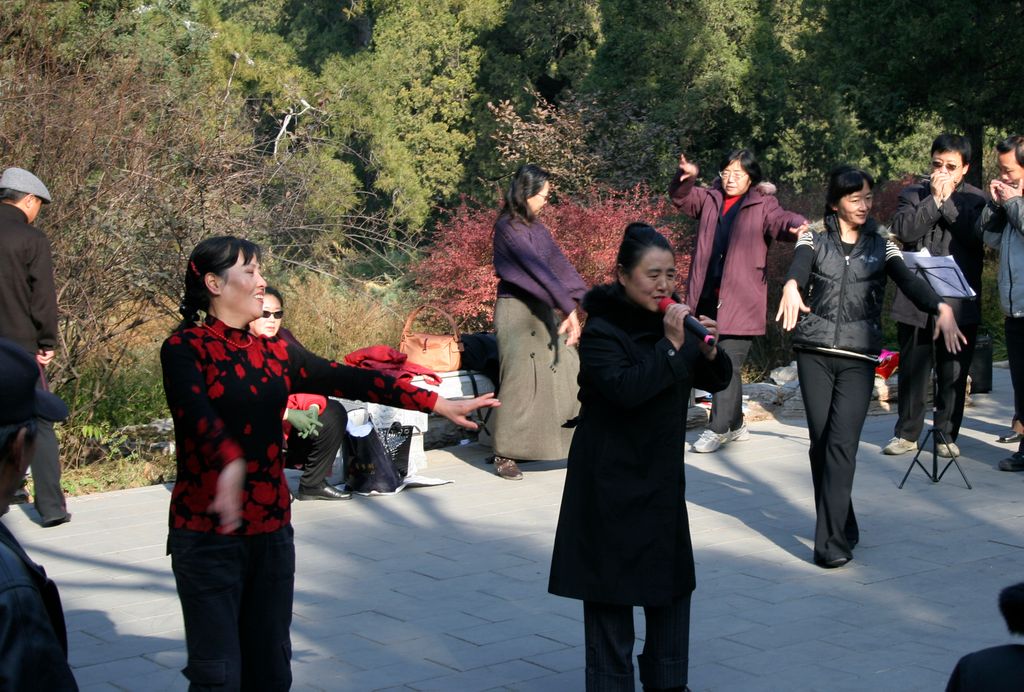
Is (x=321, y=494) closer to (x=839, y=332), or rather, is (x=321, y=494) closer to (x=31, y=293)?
(x=31, y=293)

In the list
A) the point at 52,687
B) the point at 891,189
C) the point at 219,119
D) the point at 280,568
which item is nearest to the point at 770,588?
the point at 280,568

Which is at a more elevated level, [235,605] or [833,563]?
[235,605]

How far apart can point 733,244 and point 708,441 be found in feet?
4.90

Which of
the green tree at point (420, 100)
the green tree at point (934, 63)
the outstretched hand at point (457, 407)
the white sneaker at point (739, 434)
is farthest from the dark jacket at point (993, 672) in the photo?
the green tree at point (420, 100)

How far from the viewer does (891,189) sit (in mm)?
22750

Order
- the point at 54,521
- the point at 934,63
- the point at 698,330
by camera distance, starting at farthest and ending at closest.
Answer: the point at 934,63, the point at 54,521, the point at 698,330

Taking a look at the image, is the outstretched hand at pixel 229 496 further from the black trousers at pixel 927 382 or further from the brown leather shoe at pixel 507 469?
the black trousers at pixel 927 382

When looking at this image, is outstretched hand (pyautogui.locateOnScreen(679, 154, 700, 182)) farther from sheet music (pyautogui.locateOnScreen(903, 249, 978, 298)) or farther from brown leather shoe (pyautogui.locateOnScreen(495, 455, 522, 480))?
brown leather shoe (pyautogui.locateOnScreen(495, 455, 522, 480))

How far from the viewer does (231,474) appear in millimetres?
3709

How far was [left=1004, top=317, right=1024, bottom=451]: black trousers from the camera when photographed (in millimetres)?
8445

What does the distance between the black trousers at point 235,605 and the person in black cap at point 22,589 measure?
158 cm

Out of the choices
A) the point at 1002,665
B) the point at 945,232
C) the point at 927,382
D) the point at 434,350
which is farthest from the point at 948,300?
the point at 1002,665

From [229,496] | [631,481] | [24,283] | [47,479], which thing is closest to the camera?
[229,496]

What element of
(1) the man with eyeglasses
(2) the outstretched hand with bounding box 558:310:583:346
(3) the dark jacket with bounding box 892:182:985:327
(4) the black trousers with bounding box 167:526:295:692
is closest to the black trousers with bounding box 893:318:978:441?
(1) the man with eyeglasses
